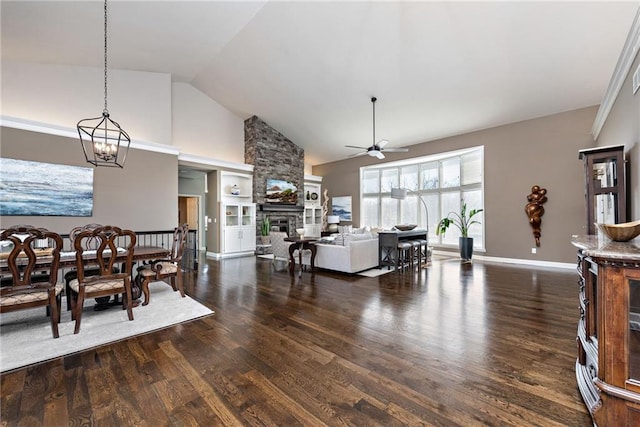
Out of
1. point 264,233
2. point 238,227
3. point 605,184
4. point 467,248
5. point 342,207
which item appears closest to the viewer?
point 605,184

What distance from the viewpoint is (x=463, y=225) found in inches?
283

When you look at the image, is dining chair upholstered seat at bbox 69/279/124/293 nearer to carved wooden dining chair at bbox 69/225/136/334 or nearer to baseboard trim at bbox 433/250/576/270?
carved wooden dining chair at bbox 69/225/136/334

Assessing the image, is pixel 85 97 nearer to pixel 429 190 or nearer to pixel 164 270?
pixel 164 270

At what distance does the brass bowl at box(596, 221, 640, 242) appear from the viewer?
5.20 feet

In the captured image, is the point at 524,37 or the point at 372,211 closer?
the point at 524,37

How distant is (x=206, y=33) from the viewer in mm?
5250

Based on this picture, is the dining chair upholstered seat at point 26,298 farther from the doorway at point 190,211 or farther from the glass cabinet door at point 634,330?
the doorway at point 190,211

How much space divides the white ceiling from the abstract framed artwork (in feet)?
6.74

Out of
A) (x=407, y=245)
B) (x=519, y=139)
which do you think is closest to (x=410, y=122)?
(x=519, y=139)

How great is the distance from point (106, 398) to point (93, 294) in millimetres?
1521

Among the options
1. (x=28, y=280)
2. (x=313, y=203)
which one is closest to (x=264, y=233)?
(x=313, y=203)

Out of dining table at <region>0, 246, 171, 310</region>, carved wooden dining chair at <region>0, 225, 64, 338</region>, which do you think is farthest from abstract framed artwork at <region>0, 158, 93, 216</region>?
carved wooden dining chair at <region>0, 225, 64, 338</region>

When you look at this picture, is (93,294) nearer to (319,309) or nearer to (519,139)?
(319,309)

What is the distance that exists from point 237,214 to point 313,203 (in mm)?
3702
